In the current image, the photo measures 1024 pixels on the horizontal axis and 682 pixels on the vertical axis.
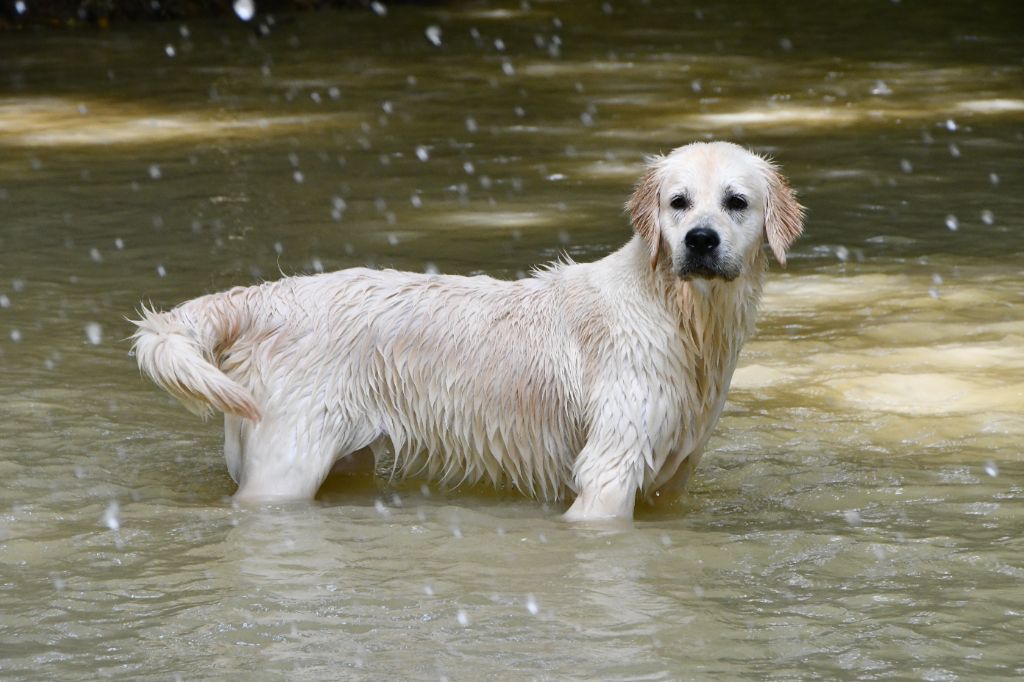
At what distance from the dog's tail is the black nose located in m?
1.54

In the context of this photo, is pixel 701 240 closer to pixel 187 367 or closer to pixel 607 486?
pixel 607 486

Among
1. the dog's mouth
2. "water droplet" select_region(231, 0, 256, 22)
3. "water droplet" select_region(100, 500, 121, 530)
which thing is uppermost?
"water droplet" select_region(231, 0, 256, 22)

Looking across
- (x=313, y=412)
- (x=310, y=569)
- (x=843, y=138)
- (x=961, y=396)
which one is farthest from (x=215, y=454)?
(x=843, y=138)

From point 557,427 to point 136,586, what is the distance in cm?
158

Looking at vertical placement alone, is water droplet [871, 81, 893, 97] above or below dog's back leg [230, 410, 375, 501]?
above

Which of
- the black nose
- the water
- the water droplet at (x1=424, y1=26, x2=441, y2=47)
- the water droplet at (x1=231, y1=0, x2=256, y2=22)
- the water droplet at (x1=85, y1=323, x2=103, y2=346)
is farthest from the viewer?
the water droplet at (x1=231, y1=0, x2=256, y2=22)

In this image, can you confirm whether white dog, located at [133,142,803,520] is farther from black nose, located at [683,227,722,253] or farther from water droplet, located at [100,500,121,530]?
water droplet, located at [100,500,121,530]

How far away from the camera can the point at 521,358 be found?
5.66 meters

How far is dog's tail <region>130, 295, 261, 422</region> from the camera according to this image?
5191 millimetres

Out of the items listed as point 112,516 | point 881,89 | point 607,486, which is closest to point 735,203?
point 607,486

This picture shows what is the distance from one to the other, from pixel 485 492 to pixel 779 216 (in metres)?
1.48

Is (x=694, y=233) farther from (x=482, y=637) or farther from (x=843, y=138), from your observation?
(x=843, y=138)

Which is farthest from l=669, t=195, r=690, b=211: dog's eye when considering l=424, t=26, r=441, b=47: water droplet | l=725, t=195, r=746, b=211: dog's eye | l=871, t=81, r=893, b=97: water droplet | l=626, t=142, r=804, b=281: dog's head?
l=424, t=26, r=441, b=47: water droplet

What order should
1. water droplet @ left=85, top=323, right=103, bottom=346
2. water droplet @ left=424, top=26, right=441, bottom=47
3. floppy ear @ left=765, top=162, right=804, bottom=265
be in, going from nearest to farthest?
floppy ear @ left=765, top=162, right=804, bottom=265
water droplet @ left=85, top=323, right=103, bottom=346
water droplet @ left=424, top=26, right=441, bottom=47
